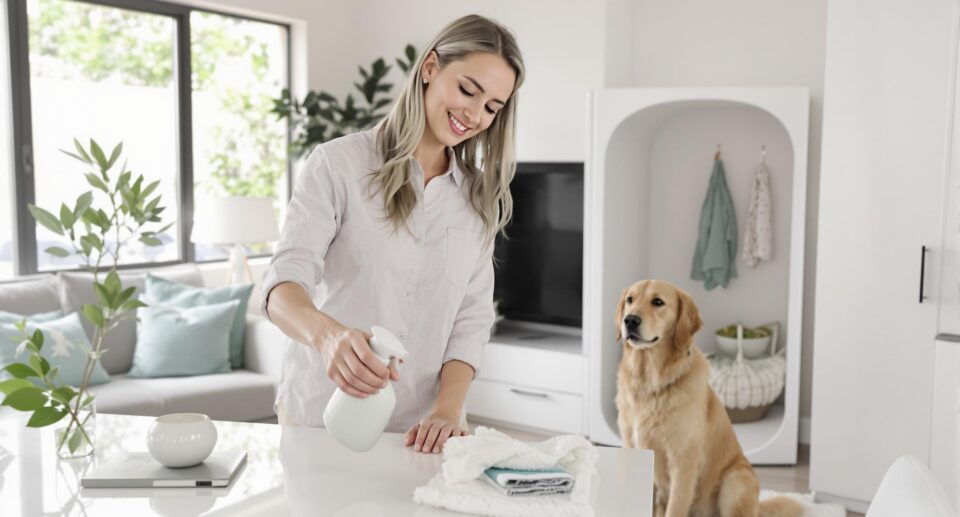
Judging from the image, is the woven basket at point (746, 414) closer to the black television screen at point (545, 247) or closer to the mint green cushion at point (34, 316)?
the black television screen at point (545, 247)

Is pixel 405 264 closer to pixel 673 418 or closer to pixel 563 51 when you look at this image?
pixel 673 418

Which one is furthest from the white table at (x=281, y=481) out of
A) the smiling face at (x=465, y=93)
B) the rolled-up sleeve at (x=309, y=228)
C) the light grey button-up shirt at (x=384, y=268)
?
the smiling face at (x=465, y=93)

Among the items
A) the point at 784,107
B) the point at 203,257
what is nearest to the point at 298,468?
the point at 784,107

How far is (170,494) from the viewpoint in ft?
4.44

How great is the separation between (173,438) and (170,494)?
11cm

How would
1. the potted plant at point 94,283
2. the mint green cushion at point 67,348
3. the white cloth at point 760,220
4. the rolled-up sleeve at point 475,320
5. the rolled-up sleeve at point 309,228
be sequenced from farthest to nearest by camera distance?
the white cloth at point 760,220 < the mint green cushion at point 67,348 < the rolled-up sleeve at point 475,320 < the rolled-up sleeve at point 309,228 < the potted plant at point 94,283

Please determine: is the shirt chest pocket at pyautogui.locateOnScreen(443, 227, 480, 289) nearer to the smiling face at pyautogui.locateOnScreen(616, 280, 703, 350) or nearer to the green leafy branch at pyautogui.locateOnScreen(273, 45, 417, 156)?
the smiling face at pyautogui.locateOnScreen(616, 280, 703, 350)

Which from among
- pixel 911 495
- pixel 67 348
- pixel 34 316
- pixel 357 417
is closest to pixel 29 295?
pixel 34 316

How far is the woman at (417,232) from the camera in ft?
5.28

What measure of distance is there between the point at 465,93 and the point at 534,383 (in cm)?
302

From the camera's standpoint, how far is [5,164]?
13.3ft

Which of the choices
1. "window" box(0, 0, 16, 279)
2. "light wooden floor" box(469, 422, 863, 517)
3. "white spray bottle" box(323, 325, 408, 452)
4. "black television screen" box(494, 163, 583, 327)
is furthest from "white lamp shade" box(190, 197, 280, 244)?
"white spray bottle" box(323, 325, 408, 452)

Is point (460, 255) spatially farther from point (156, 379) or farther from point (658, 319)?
point (156, 379)

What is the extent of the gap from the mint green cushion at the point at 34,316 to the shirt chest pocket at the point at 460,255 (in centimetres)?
244
